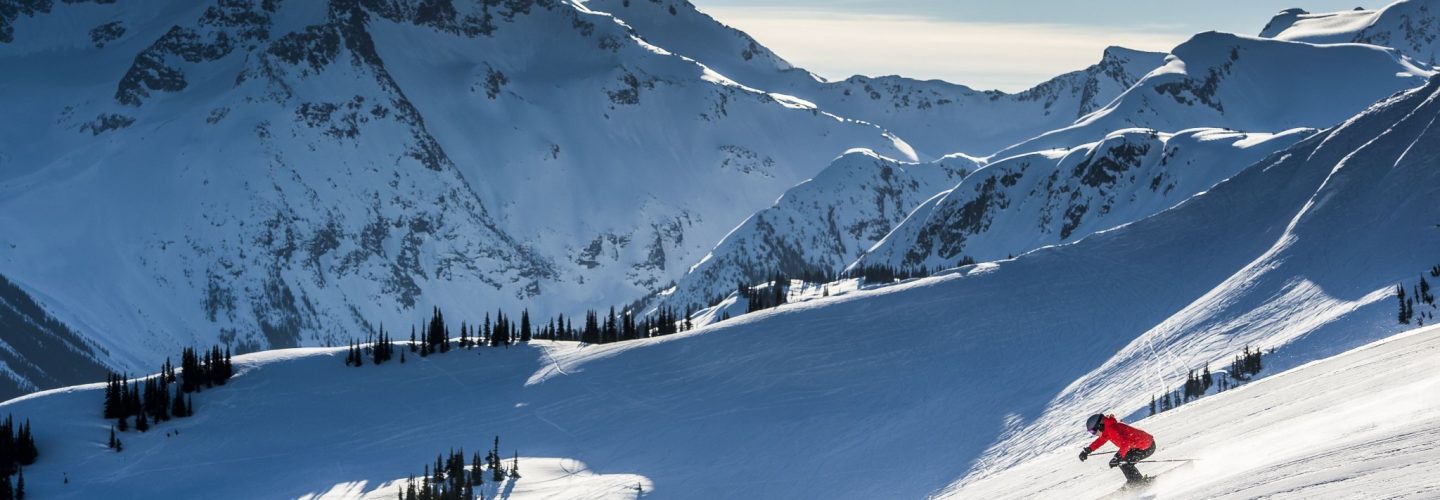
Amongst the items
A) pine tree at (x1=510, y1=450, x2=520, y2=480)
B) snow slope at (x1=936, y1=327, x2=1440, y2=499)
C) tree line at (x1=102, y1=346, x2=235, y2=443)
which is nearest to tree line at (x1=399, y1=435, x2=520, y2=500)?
pine tree at (x1=510, y1=450, x2=520, y2=480)

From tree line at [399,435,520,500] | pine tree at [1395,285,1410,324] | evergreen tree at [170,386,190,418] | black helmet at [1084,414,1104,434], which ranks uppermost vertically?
black helmet at [1084,414,1104,434]

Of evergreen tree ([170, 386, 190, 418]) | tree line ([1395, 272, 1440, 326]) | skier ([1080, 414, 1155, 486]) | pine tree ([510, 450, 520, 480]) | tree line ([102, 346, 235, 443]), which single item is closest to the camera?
skier ([1080, 414, 1155, 486])

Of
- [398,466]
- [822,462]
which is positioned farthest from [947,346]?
[398,466]

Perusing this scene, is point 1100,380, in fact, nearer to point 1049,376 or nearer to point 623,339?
point 1049,376

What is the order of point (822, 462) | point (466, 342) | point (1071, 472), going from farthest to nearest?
point (466, 342), point (822, 462), point (1071, 472)

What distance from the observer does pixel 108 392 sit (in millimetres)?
165500

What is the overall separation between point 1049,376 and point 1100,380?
6.90m

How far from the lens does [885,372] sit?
485ft

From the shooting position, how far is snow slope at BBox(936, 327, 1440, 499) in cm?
3925

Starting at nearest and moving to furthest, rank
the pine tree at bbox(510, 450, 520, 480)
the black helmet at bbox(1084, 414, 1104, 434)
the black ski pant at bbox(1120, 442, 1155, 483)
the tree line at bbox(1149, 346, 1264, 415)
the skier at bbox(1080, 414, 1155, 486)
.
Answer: the black helmet at bbox(1084, 414, 1104, 434) → the skier at bbox(1080, 414, 1155, 486) → the black ski pant at bbox(1120, 442, 1155, 483) → the tree line at bbox(1149, 346, 1264, 415) → the pine tree at bbox(510, 450, 520, 480)

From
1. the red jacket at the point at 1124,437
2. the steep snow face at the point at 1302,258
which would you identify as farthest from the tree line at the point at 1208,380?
the red jacket at the point at 1124,437

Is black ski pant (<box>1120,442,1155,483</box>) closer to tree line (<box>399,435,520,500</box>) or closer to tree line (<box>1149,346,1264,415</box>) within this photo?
tree line (<box>1149,346,1264,415</box>)

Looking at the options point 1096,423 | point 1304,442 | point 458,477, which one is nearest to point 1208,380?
point 458,477

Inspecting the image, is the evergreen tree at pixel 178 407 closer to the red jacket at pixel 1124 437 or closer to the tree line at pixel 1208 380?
the tree line at pixel 1208 380
